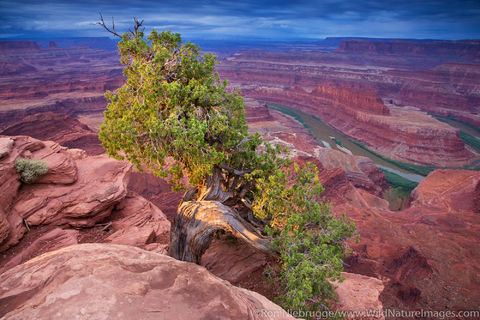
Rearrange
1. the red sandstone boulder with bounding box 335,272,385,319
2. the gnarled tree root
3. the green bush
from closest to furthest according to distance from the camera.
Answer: the gnarled tree root
the red sandstone boulder with bounding box 335,272,385,319
the green bush

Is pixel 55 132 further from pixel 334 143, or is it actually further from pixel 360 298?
pixel 334 143

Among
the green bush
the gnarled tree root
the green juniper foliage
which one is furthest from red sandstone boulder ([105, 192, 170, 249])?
the green juniper foliage

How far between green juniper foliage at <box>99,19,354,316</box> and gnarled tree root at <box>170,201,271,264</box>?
2.30ft

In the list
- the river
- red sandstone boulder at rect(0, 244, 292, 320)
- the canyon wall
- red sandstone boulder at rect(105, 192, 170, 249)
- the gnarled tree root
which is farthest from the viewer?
the canyon wall

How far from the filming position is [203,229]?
28.3 ft

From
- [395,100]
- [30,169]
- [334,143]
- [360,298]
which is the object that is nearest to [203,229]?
[360,298]

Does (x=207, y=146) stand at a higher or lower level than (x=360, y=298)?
higher

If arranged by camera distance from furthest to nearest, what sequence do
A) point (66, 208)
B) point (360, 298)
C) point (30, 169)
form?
point (66, 208) < point (30, 169) < point (360, 298)

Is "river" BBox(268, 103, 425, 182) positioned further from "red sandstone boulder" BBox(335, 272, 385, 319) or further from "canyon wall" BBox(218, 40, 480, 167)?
"red sandstone boulder" BBox(335, 272, 385, 319)

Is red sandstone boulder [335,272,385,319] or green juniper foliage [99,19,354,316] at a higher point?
green juniper foliage [99,19,354,316]

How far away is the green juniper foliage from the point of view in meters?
8.00

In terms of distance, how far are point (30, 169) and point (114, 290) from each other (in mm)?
10535

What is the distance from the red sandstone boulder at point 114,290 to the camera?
427cm

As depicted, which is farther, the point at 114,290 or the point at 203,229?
the point at 203,229
